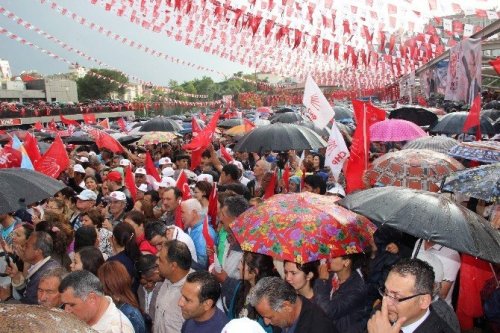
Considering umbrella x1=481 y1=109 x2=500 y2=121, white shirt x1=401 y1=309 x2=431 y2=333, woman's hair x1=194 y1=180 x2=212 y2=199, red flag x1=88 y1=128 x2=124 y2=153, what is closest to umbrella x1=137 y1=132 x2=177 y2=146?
red flag x1=88 y1=128 x2=124 y2=153

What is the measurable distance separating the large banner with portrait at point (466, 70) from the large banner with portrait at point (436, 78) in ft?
10.2

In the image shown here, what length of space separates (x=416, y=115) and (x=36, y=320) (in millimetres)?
11436

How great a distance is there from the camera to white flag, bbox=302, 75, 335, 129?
679cm

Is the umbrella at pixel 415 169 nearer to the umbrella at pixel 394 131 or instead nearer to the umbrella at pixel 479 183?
the umbrella at pixel 479 183

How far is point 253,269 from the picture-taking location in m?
3.83

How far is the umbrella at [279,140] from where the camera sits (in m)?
6.66

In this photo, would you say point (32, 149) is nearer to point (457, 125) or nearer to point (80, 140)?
point (80, 140)

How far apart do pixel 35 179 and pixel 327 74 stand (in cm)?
5130

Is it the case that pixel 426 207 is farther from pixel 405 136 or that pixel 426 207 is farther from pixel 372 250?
pixel 405 136

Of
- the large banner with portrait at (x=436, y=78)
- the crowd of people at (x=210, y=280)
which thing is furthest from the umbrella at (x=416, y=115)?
the crowd of people at (x=210, y=280)

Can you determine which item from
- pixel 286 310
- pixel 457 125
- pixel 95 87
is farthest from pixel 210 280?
pixel 95 87

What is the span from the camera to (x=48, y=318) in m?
1.25

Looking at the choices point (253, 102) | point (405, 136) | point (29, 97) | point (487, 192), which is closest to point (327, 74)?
point (253, 102)

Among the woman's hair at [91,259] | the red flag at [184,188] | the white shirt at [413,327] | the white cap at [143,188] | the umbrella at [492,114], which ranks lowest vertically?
the white cap at [143,188]
